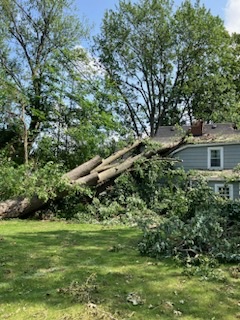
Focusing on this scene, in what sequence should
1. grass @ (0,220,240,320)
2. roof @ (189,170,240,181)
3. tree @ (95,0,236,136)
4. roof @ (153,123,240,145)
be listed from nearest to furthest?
1. grass @ (0,220,240,320)
2. roof @ (189,170,240,181)
3. roof @ (153,123,240,145)
4. tree @ (95,0,236,136)

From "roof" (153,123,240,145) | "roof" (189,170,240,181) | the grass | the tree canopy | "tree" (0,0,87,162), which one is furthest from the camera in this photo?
"tree" (0,0,87,162)

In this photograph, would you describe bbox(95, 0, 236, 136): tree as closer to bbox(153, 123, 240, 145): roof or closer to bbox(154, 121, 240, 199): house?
bbox(153, 123, 240, 145): roof

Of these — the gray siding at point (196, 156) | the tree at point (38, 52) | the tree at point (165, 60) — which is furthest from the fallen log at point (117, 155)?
the tree at point (165, 60)

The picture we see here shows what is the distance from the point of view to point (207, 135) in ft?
58.6

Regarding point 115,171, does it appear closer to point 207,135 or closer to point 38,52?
point 207,135

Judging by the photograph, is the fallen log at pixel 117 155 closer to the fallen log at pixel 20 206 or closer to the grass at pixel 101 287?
the fallen log at pixel 20 206

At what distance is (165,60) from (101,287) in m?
25.4

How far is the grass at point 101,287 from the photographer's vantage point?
3.33 m

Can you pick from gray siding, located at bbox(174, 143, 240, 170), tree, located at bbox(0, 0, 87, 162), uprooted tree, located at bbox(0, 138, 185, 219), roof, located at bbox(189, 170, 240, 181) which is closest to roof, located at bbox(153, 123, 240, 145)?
gray siding, located at bbox(174, 143, 240, 170)

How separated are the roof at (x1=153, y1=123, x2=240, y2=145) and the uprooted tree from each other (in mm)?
868

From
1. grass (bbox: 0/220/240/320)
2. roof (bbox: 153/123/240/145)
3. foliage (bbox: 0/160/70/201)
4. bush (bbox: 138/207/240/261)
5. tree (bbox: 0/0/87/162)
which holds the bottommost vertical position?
grass (bbox: 0/220/240/320)

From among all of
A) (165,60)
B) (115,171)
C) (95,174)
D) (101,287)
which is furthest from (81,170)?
(165,60)

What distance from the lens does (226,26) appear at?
2766cm

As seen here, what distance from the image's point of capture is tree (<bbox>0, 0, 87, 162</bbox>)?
16922 millimetres
